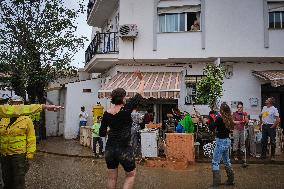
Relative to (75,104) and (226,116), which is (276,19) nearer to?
(226,116)

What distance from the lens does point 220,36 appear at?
638 inches

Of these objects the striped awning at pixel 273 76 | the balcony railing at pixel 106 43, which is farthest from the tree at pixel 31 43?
the striped awning at pixel 273 76

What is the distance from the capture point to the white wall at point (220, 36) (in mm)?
16047

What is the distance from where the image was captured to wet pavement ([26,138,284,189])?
8258mm

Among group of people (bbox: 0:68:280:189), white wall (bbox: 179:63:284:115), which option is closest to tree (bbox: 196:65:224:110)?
white wall (bbox: 179:63:284:115)

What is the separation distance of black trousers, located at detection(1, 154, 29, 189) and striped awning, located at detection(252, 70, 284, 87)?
1175 cm

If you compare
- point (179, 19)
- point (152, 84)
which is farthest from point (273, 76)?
point (152, 84)

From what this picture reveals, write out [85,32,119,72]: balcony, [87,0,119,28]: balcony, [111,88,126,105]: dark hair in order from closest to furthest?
[111,88,126,105]: dark hair
[85,32,119,72]: balcony
[87,0,119,28]: balcony

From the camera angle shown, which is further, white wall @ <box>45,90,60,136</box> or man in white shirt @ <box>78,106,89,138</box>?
white wall @ <box>45,90,60,136</box>

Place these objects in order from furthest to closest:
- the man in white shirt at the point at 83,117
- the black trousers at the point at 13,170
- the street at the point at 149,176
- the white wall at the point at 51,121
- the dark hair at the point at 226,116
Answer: the white wall at the point at 51,121
the man in white shirt at the point at 83,117
the street at the point at 149,176
the dark hair at the point at 226,116
the black trousers at the point at 13,170

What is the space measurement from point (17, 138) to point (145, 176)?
4.57 meters

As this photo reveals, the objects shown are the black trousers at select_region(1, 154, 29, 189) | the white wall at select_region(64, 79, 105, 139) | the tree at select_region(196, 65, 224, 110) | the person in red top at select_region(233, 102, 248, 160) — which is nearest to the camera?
the black trousers at select_region(1, 154, 29, 189)

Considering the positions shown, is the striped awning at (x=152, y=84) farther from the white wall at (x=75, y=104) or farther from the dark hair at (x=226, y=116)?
the dark hair at (x=226, y=116)

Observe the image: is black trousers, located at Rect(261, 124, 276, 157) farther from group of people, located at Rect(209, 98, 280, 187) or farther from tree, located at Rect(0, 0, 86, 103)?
tree, located at Rect(0, 0, 86, 103)
